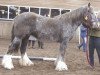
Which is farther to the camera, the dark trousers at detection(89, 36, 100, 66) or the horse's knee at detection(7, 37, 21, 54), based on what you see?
the dark trousers at detection(89, 36, 100, 66)

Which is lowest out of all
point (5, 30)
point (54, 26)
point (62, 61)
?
point (5, 30)

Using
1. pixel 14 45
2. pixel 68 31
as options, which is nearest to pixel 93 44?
pixel 68 31

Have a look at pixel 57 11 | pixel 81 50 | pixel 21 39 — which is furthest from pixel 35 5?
pixel 21 39

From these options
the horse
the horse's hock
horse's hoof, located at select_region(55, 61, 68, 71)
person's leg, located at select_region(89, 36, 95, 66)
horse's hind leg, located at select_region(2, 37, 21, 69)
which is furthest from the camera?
the horse's hock

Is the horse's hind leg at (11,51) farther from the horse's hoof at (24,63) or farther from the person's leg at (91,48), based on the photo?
the person's leg at (91,48)

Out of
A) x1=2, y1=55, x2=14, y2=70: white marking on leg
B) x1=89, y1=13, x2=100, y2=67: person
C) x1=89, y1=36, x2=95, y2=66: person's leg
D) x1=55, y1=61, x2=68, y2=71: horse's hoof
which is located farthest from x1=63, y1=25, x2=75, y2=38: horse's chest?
x1=2, y1=55, x2=14, y2=70: white marking on leg

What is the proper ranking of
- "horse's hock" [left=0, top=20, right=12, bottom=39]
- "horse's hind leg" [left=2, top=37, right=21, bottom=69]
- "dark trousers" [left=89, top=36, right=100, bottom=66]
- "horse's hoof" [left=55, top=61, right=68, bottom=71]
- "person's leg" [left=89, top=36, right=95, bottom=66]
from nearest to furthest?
"horse's hoof" [left=55, top=61, right=68, bottom=71], "horse's hind leg" [left=2, top=37, right=21, bottom=69], "dark trousers" [left=89, top=36, right=100, bottom=66], "person's leg" [left=89, top=36, right=95, bottom=66], "horse's hock" [left=0, top=20, right=12, bottom=39]

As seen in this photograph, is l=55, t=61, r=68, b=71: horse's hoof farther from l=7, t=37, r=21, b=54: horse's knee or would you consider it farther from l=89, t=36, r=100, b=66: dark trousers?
l=7, t=37, r=21, b=54: horse's knee

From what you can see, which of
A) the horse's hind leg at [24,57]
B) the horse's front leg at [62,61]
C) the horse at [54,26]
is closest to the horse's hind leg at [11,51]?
the horse at [54,26]

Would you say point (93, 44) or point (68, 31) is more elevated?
point (68, 31)

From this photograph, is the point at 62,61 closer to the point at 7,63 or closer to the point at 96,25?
the point at 96,25

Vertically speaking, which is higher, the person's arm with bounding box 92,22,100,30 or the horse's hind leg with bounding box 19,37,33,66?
the person's arm with bounding box 92,22,100,30

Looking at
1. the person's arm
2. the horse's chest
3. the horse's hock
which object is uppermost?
the person's arm

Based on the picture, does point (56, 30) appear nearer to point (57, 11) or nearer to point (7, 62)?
point (7, 62)
